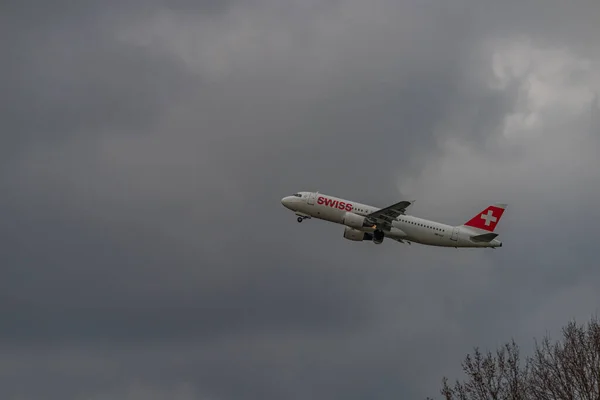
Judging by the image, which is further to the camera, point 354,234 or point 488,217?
point 488,217

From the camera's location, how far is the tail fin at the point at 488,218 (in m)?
138

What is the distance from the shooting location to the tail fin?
13775 centimetres

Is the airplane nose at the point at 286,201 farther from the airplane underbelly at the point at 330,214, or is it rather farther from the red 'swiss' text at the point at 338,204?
the red 'swiss' text at the point at 338,204

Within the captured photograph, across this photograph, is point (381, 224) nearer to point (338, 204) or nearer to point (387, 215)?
point (387, 215)

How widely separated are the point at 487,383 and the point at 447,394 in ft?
10.4

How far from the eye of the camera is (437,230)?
134 m

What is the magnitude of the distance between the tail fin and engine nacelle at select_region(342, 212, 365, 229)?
52.6 feet

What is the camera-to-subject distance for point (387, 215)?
5123 inches

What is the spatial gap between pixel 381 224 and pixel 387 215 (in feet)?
5.97

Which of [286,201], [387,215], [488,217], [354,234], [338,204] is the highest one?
[488,217]

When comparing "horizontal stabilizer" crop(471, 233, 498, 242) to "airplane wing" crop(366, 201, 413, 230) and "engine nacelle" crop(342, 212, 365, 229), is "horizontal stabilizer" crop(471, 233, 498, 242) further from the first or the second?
"engine nacelle" crop(342, 212, 365, 229)

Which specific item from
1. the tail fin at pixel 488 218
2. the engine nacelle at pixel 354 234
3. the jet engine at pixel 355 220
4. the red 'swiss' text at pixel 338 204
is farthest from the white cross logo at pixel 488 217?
the red 'swiss' text at pixel 338 204

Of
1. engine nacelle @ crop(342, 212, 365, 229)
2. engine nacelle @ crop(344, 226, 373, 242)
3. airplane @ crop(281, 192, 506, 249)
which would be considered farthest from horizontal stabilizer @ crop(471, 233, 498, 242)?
engine nacelle @ crop(342, 212, 365, 229)

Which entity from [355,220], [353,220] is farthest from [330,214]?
[355,220]
